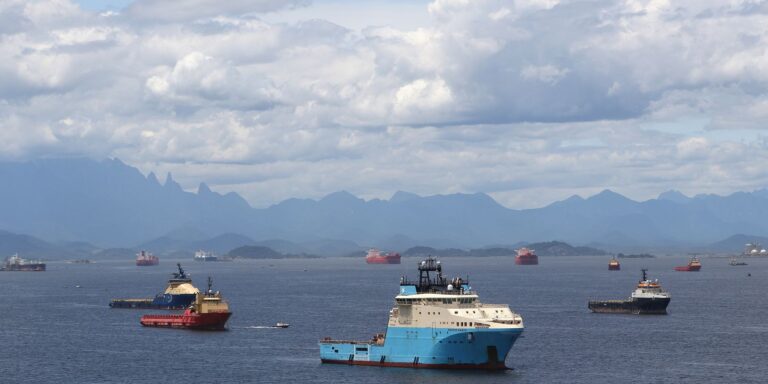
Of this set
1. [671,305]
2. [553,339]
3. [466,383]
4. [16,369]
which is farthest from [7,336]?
[671,305]

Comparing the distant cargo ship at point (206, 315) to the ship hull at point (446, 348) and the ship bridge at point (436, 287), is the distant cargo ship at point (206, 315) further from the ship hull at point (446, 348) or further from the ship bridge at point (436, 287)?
the ship bridge at point (436, 287)

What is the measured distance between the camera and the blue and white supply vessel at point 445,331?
97.2 m

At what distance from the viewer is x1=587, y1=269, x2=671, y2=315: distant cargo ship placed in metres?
174

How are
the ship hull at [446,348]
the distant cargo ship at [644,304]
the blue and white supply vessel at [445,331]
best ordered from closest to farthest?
the blue and white supply vessel at [445,331] → the ship hull at [446,348] → the distant cargo ship at [644,304]

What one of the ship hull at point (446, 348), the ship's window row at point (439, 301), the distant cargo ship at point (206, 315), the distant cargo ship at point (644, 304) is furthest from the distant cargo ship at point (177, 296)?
the ship's window row at point (439, 301)

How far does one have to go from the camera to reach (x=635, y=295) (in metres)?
176

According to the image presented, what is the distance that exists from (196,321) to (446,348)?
63.7 metres

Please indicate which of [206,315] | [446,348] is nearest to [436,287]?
[446,348]

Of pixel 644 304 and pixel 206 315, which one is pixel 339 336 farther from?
pixel 644 304

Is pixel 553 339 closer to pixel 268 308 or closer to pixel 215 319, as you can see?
pixel 215 319

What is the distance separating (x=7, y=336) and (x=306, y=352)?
4814cm

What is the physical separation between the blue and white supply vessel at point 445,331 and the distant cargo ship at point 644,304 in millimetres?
79051

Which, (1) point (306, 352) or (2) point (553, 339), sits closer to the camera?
(1) point (306, 352)

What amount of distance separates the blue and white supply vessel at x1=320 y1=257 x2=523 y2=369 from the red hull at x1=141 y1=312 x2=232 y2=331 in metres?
52.9
